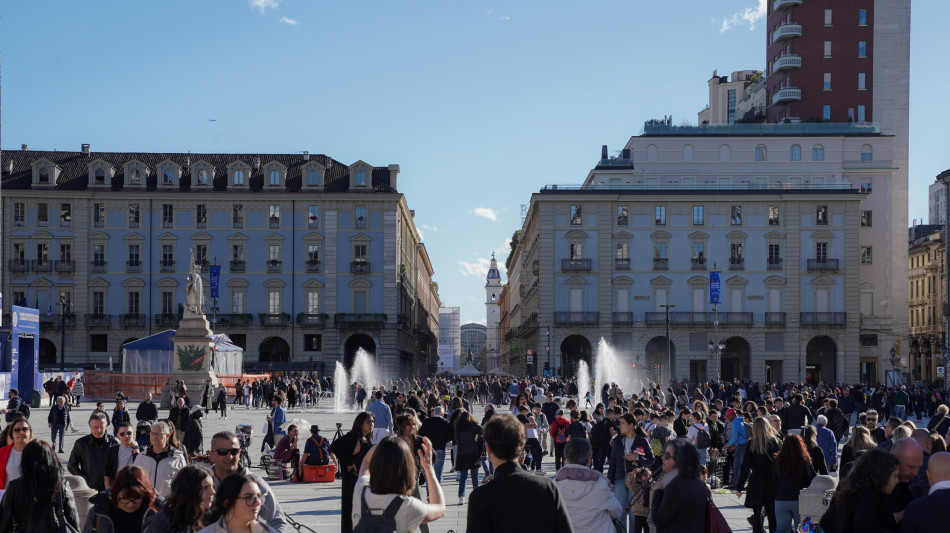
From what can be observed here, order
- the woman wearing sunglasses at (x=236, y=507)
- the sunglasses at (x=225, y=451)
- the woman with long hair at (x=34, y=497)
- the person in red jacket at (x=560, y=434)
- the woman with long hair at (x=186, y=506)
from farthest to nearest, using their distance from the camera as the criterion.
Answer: the person in red jacket at (x=560, y=434) → the sunglasses at (x=225, y=451) → the woman with long hair at (x=34, y=497) → the woman with long hair at (x=186, y=506) → the woman wearing sunglasses at (x=236, y=507)

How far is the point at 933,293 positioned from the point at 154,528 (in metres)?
93.3

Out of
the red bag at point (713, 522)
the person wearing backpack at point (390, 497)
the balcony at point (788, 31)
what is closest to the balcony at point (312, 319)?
the balcony at point (788, 31)

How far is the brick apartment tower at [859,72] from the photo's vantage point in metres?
77.0

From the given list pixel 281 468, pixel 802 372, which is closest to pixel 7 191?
pixel 802 372

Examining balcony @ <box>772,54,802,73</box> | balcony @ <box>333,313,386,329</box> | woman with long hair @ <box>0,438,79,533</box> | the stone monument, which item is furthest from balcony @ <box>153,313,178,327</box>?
Answer: woman with long hair @ <box>0,438,79,533</box>

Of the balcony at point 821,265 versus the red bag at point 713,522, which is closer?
the red bag at point 713,522

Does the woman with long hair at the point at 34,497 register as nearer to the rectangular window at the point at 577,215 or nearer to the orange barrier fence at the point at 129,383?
the orange barrier fence at the point at 129,383

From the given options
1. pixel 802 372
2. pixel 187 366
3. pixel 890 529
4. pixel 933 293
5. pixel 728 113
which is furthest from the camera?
pixel 728 113

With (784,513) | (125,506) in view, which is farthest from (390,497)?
(784,513)

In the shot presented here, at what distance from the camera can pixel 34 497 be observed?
295 inches

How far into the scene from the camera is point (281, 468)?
20531mm

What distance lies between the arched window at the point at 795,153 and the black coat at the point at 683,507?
238 feet

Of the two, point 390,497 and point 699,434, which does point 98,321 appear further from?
point 390,497

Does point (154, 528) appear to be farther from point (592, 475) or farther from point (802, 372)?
point (802, 372)
